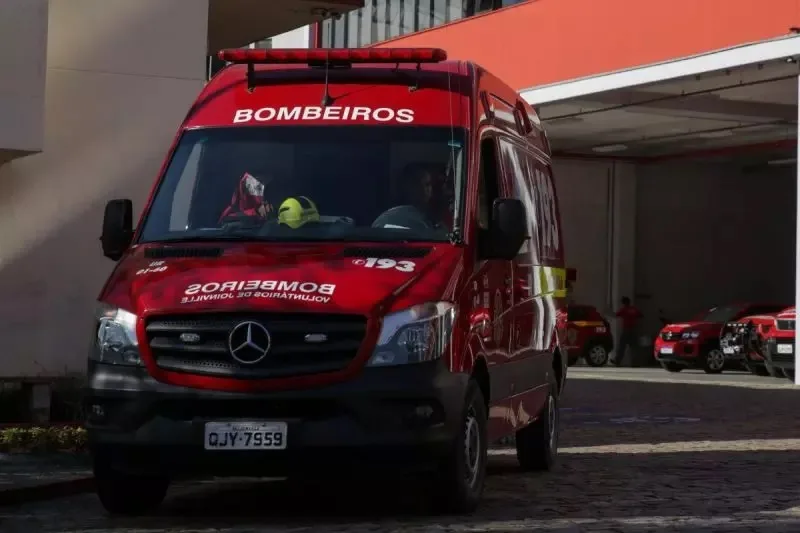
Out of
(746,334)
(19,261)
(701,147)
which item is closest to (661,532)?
(19,261)

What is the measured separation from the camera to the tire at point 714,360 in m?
36.9

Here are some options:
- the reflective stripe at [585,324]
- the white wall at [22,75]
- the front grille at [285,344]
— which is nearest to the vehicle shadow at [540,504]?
the front grille at [285,344]

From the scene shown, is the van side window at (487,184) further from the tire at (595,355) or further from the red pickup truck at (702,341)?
the tire at (595,355)

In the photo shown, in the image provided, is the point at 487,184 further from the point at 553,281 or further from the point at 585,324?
the point at 585,324

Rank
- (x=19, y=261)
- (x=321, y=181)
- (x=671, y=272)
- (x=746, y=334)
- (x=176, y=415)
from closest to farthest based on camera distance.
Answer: (x=176, y=415) < (x=321, y=181) < (x=19, y=261) < (x=746, y=334) < (x=671, y=272)

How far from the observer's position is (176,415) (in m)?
8.91

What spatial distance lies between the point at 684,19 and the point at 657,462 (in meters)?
19.2

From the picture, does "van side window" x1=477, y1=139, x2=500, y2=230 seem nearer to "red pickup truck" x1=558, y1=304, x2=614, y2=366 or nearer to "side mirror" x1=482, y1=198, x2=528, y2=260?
"side mirror" x1=482, y1=198, x2=528, y2=260

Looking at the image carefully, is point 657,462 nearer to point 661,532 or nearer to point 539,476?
point 539,476

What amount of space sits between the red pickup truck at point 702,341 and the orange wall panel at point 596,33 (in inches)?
250

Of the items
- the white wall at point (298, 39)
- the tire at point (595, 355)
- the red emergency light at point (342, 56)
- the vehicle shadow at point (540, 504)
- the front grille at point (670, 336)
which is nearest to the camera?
the vehicle shadow at point (540, 504)

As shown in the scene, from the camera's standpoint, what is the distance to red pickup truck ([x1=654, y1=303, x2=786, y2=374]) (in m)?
37.1

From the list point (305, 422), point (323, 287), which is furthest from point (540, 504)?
point (323, 287)

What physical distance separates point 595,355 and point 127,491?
33.6 meters
